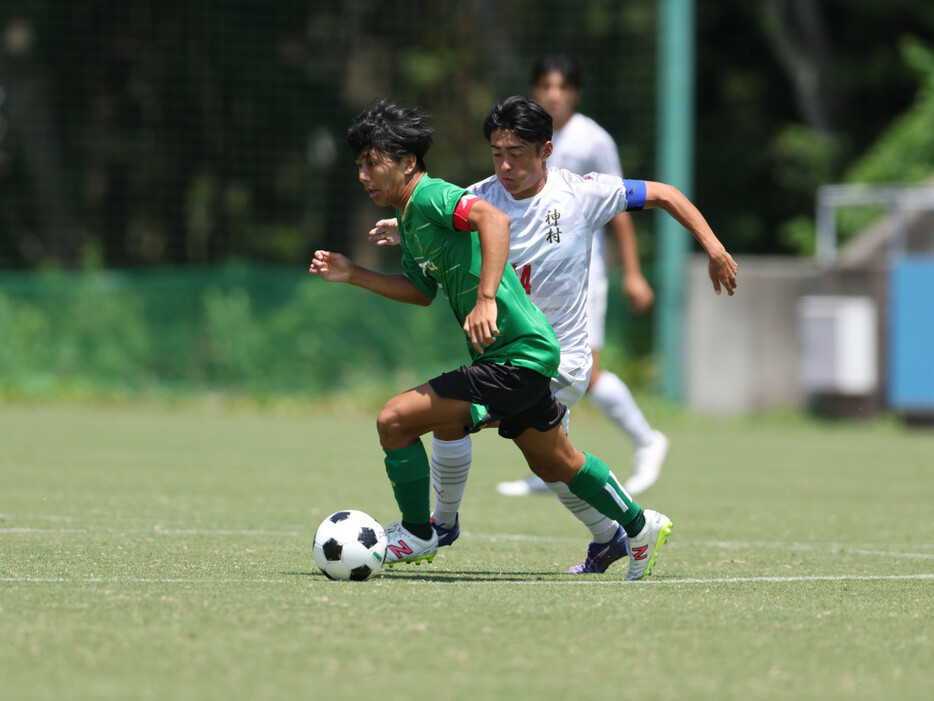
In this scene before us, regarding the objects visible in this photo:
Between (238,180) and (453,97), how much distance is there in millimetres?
3033

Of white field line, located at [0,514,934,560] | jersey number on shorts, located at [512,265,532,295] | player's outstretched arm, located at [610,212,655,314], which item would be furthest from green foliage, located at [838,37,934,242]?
jersey number on shorts, located at [512,265,532,295]

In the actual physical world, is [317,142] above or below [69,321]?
above

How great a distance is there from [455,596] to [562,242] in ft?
4.83

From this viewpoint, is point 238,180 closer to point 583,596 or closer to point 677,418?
point 677,418

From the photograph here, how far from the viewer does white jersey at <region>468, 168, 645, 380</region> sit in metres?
5.32

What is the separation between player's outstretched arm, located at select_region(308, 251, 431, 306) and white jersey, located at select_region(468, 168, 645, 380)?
40 cm

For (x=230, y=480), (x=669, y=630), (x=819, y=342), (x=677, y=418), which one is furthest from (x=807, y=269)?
(x=669, y=630)

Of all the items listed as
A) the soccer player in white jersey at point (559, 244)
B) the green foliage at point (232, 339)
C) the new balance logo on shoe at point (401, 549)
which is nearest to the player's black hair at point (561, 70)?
the soccer player in white jersey at point (559, 244)

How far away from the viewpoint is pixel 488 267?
4.71m

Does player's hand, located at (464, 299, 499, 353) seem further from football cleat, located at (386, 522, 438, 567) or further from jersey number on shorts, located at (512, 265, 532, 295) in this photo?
football cleat, located at (386, 522, 438, 567)

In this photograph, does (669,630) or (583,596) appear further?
(583,596)

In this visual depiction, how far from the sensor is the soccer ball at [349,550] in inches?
190

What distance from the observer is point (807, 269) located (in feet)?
49.1

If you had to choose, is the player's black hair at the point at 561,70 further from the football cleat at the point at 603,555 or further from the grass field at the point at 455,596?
the football cleat at the point at 603,555
